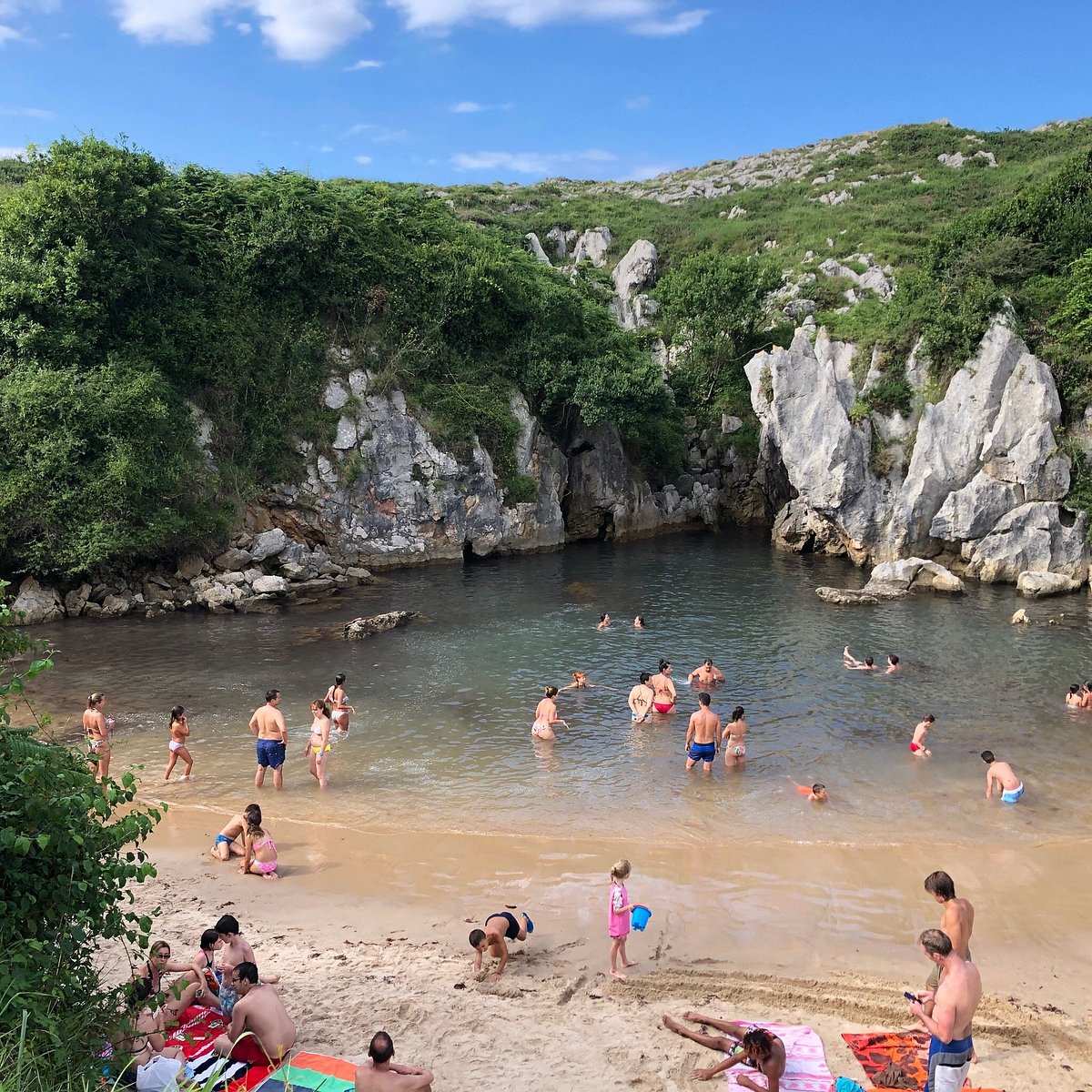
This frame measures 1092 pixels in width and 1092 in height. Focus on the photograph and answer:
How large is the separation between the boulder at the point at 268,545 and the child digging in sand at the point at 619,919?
2092 centimetres

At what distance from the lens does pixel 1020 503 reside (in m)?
28.0

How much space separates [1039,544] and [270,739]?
2616cm

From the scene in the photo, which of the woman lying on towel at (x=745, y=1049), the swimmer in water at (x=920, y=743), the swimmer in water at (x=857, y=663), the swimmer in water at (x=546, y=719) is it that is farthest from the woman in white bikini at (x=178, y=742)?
the swimmer in water at (x=857, y=663)

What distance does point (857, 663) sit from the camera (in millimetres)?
19281

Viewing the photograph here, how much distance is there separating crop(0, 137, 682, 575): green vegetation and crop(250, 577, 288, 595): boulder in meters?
2.69

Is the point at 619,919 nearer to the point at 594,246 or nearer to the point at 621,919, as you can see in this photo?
the point at 621,919

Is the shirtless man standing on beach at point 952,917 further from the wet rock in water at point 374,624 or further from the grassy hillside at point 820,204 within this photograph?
the grassy hillside at point 820,204

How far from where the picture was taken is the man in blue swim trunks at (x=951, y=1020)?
233 inches

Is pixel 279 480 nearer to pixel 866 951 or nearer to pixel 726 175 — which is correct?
pixel 866 951

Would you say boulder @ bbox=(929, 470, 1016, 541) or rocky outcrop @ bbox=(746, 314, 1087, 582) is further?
boulder @ bbox=(929, 470, 1016, 541)

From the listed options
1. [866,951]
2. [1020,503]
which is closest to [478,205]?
[1020,503]

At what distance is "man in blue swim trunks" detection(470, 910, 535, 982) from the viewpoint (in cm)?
799

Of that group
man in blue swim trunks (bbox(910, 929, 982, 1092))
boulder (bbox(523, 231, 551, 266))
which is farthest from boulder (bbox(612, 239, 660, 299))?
man in blue swim trunks (bbox(910, 929, 982, 1092))

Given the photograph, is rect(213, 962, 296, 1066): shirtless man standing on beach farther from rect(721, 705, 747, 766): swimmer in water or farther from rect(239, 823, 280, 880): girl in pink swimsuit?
rect(721, 705, 747, 766): swimmer in water
